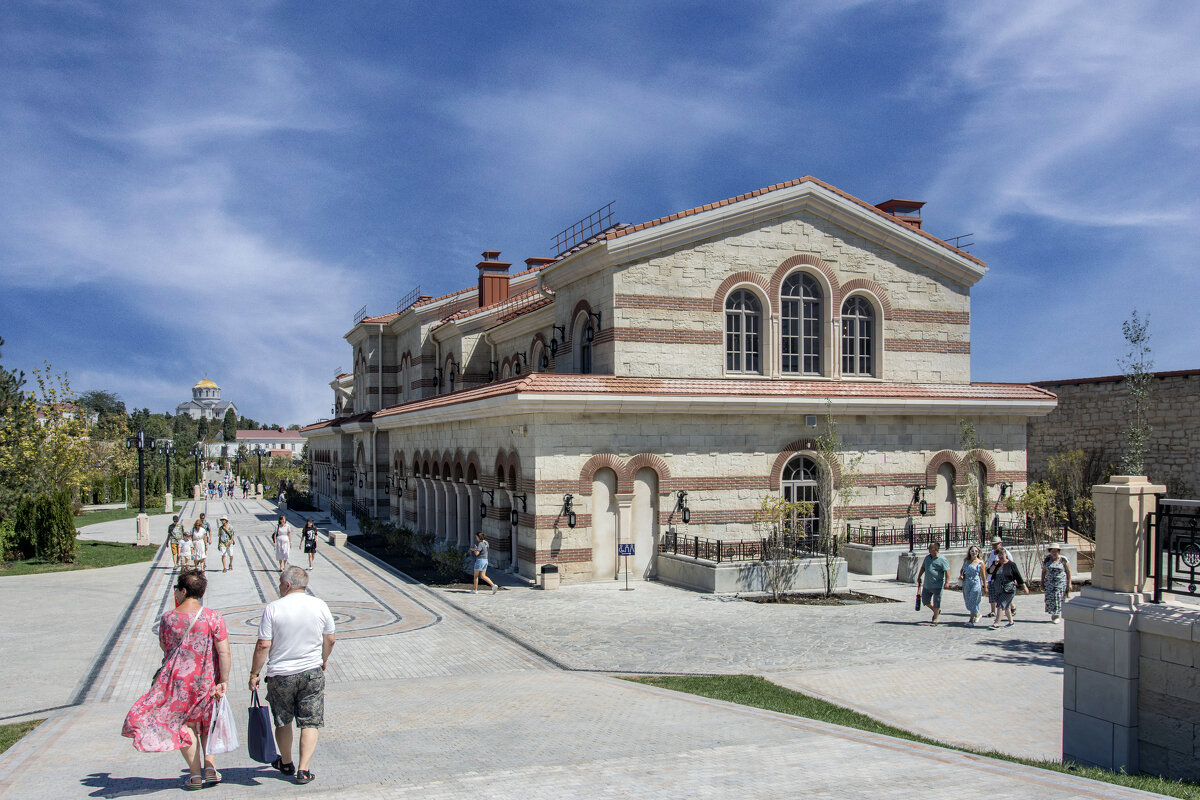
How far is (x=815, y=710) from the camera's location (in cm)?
1073

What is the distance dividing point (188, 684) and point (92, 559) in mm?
24557

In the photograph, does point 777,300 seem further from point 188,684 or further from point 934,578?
point 188,684

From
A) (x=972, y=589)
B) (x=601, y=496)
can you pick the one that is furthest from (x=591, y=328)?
(x=972, y=589)

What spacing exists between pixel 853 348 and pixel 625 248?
760cm

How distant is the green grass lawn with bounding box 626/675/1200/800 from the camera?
7973 mm

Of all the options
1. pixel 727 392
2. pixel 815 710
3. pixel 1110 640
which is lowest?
pixel 815 710

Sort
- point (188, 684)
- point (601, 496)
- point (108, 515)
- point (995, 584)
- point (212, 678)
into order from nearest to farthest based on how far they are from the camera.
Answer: point (188, 684) < point (212, 678) < point (995, 584) < point (601, 496) < point (108, 515)

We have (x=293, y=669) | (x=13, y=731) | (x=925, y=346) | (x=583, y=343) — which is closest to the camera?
(x=293, y=669)

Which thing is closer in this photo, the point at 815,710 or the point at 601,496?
the point at 815,710

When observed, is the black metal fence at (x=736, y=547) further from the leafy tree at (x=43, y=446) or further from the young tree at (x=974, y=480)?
the leafy tree at (x=43, y=446)

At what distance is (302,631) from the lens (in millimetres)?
7230


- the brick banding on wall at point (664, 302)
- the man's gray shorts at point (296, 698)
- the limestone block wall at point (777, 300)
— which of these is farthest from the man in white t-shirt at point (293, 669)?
the brick banding on wall at point (664, 302)

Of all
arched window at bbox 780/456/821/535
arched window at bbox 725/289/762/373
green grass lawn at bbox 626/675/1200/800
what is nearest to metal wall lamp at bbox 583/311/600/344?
arched window at bbox 725/289/762/373

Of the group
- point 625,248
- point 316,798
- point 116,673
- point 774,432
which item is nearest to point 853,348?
point 774,432
